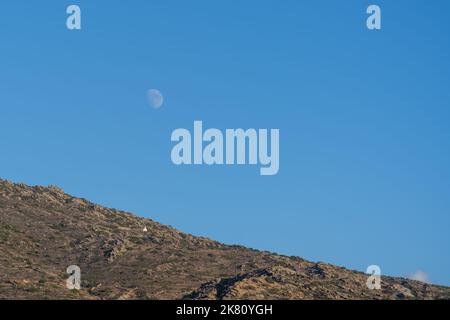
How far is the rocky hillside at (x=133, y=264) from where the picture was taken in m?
77.4

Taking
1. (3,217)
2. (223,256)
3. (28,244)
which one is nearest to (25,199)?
(3,217)

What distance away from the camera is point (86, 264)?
91625 mm

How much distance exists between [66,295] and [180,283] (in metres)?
14.2

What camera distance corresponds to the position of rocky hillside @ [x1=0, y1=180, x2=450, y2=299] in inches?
3046

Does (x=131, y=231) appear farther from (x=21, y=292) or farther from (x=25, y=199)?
(x=21, y=292)

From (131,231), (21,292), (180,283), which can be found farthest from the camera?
(131,231)

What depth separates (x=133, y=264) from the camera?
300 feet

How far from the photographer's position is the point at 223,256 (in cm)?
9988
